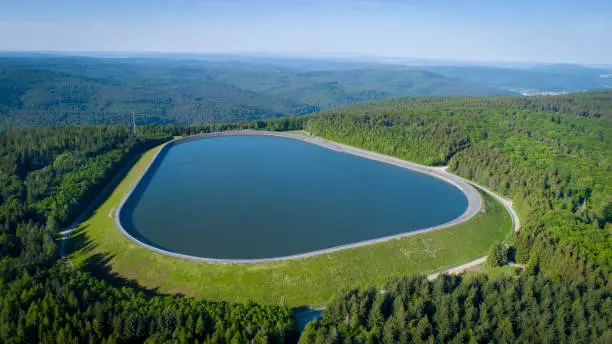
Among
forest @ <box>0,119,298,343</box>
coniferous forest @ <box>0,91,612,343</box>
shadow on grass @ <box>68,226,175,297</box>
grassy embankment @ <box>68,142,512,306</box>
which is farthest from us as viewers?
shadow on grass @ <box>68,226,175,297</box>

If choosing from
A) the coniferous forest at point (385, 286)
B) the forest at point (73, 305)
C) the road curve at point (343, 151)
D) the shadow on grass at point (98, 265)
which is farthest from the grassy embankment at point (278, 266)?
the coniferous forest at point (385, 286)

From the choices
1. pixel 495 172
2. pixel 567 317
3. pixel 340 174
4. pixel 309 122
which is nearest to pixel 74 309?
pixel 567 317

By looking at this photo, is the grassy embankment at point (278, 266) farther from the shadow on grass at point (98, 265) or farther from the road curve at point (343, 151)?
the road curve at point (343, 151)

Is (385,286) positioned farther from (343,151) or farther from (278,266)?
(343,151)

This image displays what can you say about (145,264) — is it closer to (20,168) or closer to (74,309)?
(74,309)

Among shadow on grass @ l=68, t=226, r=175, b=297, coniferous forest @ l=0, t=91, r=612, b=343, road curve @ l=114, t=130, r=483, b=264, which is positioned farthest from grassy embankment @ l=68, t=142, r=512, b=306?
coniferous forest @ l=0, t=91, r=612, b=343

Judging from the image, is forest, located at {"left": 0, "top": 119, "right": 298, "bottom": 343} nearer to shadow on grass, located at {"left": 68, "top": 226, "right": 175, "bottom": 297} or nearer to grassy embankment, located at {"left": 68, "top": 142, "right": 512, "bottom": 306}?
shadow on grass, located at {"left": 68, "top": 226, "right": 175, "bottom": 297}

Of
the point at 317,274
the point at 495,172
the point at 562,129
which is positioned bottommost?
the point at 317,274
